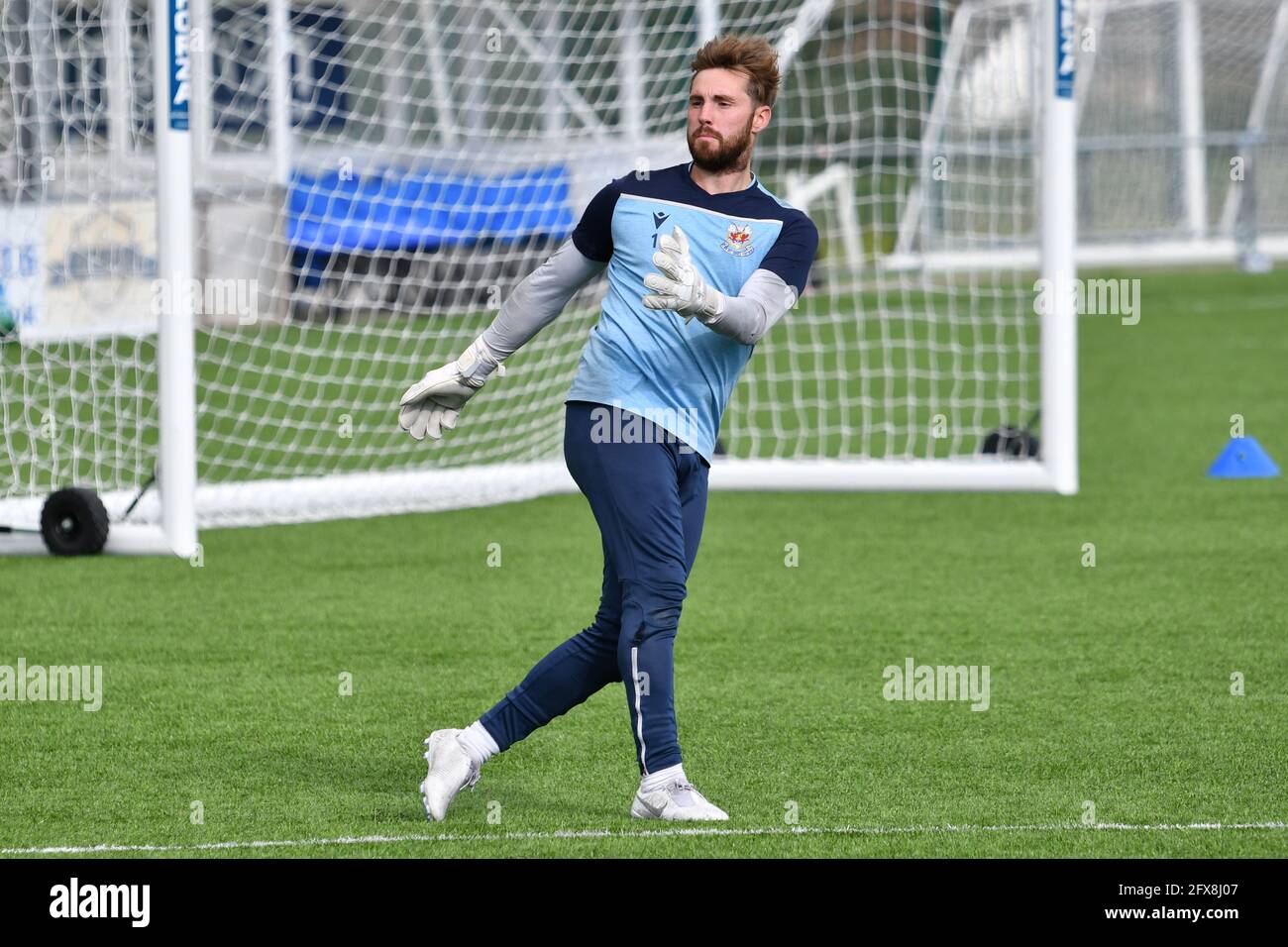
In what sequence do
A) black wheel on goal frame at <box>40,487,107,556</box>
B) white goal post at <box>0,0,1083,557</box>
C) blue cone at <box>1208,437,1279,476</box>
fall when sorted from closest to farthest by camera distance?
black wheel on goal frame at <box>40,487,107,556</box>
white goal post at <box>0,0,1083,557</box>
blue cone at <box>1208,437,1279,476</box>

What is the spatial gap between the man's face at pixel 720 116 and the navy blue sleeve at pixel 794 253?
0.22 metres

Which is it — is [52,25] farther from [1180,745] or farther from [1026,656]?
[1180,745]

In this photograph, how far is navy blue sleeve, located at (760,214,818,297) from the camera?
4852 mm

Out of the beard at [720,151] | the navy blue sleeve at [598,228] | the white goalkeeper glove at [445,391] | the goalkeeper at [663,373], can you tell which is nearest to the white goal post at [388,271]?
the white goalkeeper glove at [445,391]

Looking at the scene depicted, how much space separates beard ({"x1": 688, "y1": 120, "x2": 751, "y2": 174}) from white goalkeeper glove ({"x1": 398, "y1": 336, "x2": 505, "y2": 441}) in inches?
27.1

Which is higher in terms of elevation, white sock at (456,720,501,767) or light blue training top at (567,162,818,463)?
light blue training top at (567,162,818,463)

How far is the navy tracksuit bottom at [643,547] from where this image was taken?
4.86 metres

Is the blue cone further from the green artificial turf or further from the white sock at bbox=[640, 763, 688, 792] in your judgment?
the white sock at bbox=[640, 763, 688, 792]

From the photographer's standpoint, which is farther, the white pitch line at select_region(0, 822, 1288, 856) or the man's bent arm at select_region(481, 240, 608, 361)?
the man's bent arm at select_region(481, 240, 608, 361)

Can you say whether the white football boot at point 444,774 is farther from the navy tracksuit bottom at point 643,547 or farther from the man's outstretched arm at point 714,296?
the man's outstretched arm at point 714,296
